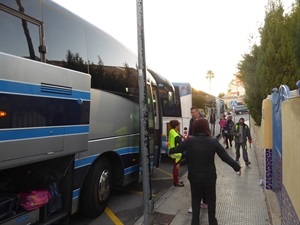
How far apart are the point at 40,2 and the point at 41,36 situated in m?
0.47

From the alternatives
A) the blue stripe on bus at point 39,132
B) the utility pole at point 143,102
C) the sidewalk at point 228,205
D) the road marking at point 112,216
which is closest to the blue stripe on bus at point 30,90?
the blue stripe on bus at point 39,132

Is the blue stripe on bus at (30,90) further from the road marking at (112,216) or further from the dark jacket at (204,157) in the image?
the road marking at (112,216)

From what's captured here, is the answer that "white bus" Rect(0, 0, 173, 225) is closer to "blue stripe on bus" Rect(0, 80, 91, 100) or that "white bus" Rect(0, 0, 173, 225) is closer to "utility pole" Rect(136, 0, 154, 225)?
"blue stripe on bus" Rect(0, 80, 91, 100)

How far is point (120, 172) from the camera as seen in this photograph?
6297 millimetres

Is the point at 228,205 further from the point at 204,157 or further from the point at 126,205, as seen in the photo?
the point at 204,157

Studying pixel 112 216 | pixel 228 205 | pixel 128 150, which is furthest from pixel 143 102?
pixel 228 205

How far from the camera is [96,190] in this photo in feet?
17.8

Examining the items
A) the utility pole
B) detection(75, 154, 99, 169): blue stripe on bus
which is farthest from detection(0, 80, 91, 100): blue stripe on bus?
detection(75, 154, 99, 169): blue stripe on bus

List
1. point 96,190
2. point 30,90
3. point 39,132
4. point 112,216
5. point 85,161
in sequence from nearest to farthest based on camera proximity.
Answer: point 30,90 < point 39,132 < point 85,161 < point 96,190 < point 112,216

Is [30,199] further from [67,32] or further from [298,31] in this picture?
[298,31]

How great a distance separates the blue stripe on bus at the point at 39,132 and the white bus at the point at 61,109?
0.01 metres

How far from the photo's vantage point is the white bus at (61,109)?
3.37 m

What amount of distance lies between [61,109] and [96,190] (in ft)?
6.60

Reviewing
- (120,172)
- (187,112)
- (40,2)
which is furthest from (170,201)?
(187,112)
